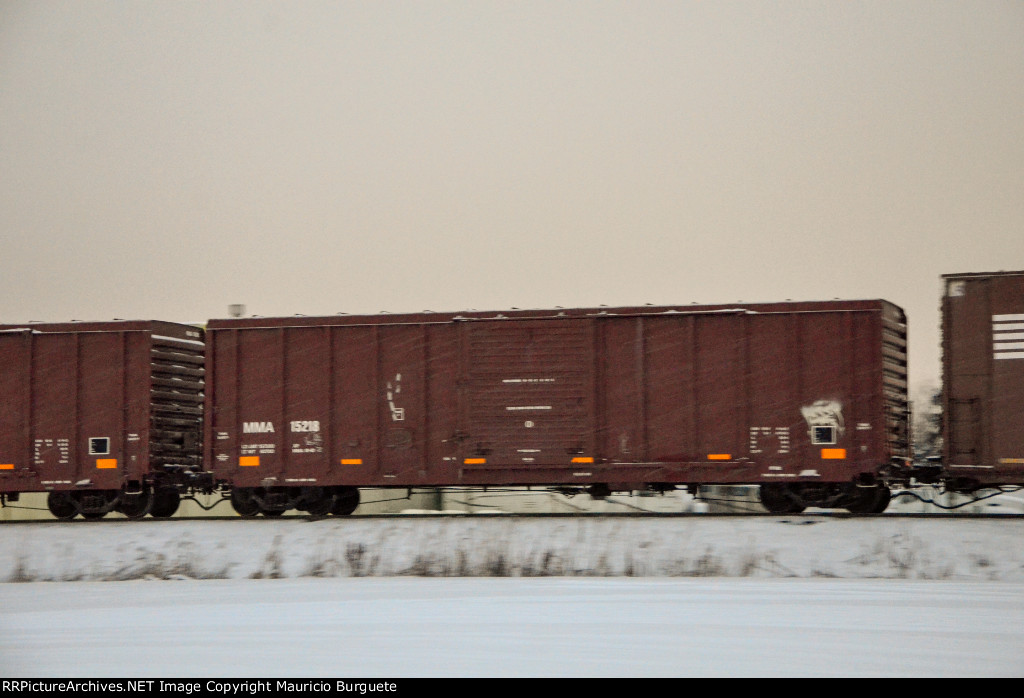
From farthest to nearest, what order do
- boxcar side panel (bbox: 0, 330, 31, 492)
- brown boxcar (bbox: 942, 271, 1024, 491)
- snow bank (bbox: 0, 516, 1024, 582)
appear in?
boxcar side panel (bbox: 0, 330, 31, 492)
brown boxcar (bbox: 942, 271, 1024, 491)
snow bank (bbox: 0, 516, 1024, 582)

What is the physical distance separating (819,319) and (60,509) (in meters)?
14.4

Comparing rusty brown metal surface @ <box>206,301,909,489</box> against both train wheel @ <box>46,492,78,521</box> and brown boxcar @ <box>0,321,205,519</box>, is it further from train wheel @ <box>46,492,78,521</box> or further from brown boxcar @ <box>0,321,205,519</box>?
train wheel @ <box>46,492,78,521</box>

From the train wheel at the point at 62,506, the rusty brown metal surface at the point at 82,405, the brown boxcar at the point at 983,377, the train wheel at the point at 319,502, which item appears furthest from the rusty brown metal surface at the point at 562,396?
the train wheel at the point at 62,506

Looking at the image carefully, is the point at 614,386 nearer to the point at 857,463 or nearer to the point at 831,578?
the point at 857,463

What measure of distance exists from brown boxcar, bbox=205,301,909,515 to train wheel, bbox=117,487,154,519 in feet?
5.97

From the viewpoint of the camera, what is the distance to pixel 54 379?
61.8 feet

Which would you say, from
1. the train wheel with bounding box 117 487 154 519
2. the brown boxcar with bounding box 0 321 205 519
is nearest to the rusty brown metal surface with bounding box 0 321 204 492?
the brown boxcar with bounding box 0 321 205 519

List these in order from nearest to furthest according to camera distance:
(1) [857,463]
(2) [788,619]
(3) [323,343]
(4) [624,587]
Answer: (2) [788,619], (4) [624,587], (1) [857,463], (3) [323,343]

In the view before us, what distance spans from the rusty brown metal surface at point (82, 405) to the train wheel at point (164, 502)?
696mm

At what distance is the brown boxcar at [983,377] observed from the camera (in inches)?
631

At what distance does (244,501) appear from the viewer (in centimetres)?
1877

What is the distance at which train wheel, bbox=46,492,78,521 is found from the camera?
1945 centimetres

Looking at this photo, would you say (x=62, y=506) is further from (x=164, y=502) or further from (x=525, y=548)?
(x=525, y=548)
